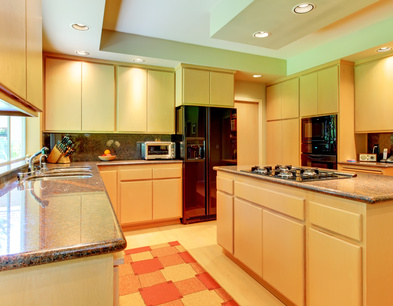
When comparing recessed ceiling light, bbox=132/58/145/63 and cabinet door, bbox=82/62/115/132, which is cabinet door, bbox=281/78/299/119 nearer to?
recessed ceiling light, bbox=132/58/145/63

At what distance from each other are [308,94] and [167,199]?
8.91 ft

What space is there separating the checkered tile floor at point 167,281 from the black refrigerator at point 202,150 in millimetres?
1068

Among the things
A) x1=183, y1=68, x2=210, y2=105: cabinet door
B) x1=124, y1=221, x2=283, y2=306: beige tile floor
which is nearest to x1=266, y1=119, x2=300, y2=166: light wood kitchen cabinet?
x1=183, y1=68, x2=210, y2=105: cabinet door

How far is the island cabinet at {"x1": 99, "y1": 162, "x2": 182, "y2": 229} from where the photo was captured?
338 centimetres

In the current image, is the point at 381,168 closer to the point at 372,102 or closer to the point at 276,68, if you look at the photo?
the point at 372,102

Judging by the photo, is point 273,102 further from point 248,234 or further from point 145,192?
point 248,234

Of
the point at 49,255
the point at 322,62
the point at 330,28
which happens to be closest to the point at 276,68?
the point at 322,62

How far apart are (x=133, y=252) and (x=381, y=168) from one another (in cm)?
308

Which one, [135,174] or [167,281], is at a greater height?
[135,174]

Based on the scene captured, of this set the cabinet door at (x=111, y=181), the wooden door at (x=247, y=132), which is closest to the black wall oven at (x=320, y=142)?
the wooden door at (x=247, y=132)

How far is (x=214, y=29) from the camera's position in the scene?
2646 millimetres

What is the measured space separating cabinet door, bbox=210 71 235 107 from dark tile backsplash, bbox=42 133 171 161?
101 cm

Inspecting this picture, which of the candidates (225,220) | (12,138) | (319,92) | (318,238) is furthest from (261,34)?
(12,138)

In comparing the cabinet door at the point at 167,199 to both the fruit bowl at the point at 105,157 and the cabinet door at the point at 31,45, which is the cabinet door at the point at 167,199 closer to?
the fruit bowl at the point at 105,157
